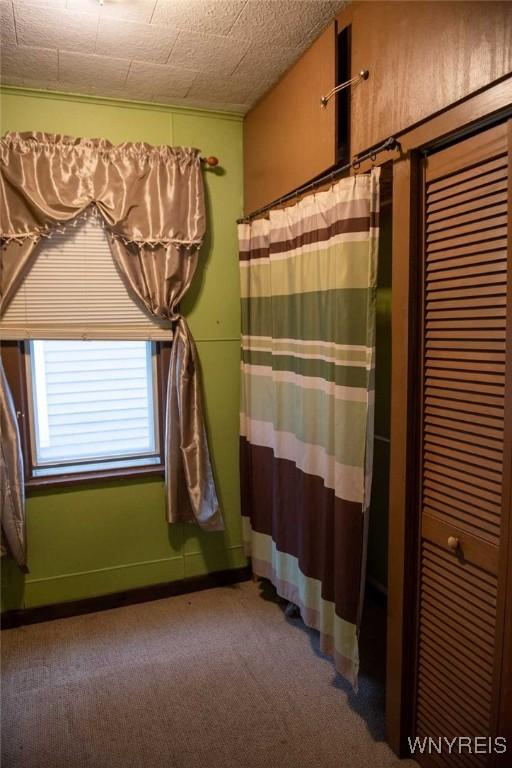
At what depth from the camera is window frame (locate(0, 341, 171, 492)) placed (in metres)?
2.40

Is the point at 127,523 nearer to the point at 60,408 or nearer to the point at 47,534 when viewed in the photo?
the point at 47,534

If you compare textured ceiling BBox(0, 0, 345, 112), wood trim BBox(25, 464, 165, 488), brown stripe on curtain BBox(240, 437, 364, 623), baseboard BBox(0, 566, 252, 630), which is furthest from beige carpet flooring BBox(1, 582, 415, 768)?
textured ceiling BBox(0, 0, 345, 112)

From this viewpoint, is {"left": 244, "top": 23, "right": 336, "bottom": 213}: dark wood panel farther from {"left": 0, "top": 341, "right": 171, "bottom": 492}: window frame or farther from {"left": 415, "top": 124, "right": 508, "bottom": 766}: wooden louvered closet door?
{"left": 0, "top": 341, "right": 171, "bottom": 492}: window frame

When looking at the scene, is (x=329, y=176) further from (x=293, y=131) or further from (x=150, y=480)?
(x=150, y=480)

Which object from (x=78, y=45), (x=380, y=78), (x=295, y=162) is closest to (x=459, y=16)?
(x=380, y=78)

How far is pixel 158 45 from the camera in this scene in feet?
6.61

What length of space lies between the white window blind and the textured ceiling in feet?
2.09

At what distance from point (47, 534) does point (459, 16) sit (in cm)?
261

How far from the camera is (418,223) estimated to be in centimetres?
152

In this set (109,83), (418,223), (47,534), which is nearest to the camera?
(418,223)

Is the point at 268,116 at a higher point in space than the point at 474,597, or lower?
higher

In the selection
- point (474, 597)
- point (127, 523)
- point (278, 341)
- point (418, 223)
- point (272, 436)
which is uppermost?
point (418, 223)

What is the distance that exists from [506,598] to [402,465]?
469 millimetres

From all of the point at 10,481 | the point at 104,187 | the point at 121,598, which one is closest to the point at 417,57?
the point at 104,187
